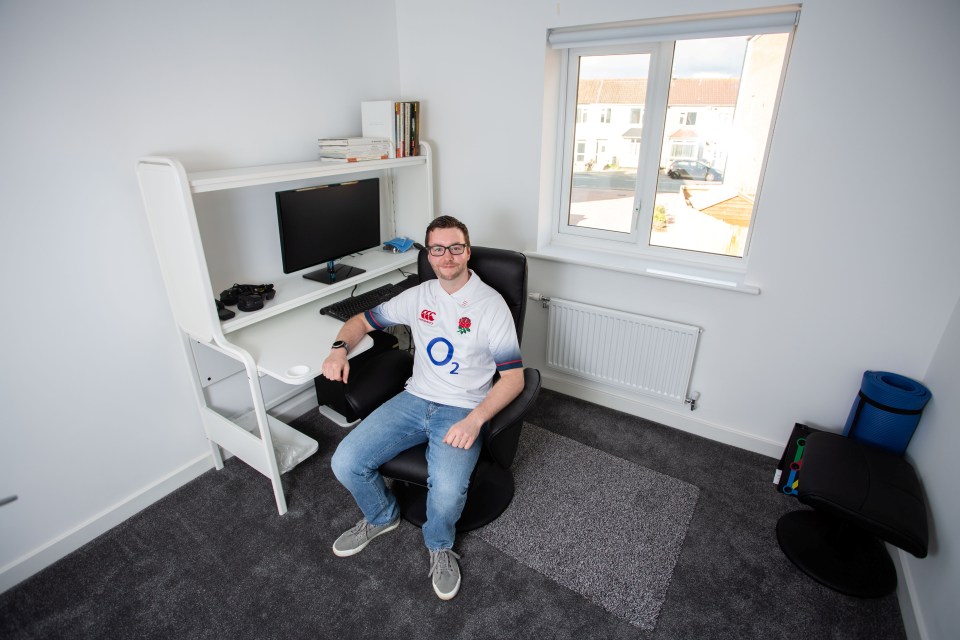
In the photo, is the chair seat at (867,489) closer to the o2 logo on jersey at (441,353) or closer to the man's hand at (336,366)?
the o2 logo on jersey at (441,353)

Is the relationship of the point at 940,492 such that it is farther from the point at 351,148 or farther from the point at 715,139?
the point at 351,148

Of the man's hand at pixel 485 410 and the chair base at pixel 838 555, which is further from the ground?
the man's hand at pixel 485 410

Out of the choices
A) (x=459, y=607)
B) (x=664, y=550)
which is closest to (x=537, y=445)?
(x=664, y=550)

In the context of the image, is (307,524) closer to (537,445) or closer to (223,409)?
(223,409)

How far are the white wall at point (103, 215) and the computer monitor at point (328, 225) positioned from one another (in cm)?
29

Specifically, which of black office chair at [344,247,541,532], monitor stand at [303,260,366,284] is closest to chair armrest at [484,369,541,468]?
black office chair at [344,247,541,532]

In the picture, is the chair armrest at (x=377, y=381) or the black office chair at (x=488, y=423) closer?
the black office chair at (x=488, y=423)

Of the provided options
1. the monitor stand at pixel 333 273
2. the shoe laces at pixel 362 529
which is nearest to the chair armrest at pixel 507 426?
the shoe laces at pixel 362 529

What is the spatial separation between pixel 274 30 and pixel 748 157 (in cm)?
216

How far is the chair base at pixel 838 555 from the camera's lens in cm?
176

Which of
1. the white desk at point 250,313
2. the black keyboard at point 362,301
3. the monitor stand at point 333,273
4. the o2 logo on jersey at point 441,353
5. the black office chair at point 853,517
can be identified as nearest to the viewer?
the black office chair at point 853,517

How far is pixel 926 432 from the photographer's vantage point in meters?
1.85

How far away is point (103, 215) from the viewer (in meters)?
1.79

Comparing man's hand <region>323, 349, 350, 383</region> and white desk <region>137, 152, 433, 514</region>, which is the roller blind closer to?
white desk <region>137, 152, 433, 514</region>
